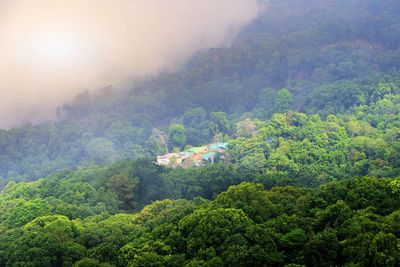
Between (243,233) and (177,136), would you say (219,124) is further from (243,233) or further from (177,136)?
(243,233)

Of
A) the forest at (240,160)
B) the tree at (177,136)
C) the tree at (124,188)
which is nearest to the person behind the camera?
the forest at (240,160)

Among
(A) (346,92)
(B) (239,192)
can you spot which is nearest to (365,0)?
(A) (346,92)

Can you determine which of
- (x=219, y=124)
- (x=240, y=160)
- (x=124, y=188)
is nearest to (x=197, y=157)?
(x=240, y=160)

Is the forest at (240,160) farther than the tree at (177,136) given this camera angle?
No

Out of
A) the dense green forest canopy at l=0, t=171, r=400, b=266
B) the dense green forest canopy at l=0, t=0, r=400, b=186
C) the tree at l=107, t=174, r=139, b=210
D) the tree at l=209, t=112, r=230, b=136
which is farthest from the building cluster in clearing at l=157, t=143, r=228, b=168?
the dense green forest canopy at l=0, t=171, r=400, b=266

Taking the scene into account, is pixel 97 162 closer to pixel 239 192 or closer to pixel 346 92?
pixel 346 92

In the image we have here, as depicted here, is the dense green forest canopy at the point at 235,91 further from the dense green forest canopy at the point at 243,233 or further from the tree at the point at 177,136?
the dense green forest canopy at the point at 243,233

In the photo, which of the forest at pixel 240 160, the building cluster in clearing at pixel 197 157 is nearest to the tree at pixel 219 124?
the forest at pixel 240 160
